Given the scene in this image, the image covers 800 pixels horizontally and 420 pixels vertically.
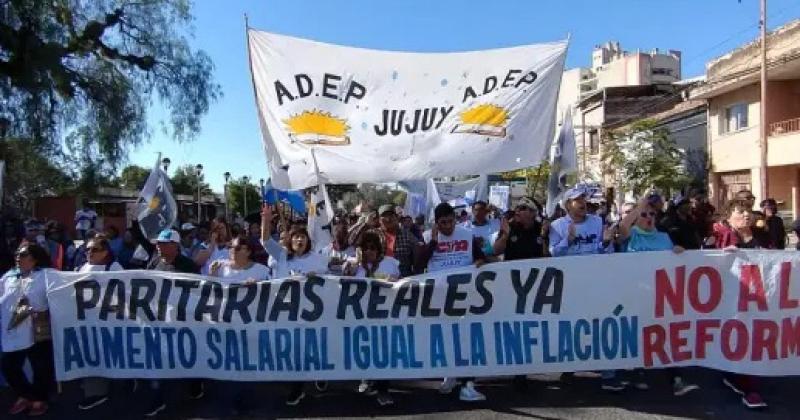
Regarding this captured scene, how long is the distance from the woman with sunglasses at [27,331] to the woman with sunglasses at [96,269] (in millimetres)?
305

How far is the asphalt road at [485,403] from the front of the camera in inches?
212

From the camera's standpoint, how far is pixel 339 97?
22.2ft

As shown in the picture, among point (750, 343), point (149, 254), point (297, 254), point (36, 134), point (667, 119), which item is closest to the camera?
point (750, 343)

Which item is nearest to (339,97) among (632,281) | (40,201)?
(632,281)

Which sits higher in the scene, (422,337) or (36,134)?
(36,134)

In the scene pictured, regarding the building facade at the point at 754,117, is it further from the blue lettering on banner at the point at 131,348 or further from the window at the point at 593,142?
the blue lettering on banner at the point at 131,348

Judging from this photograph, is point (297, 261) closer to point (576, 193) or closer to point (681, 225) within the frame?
point (576, 193)

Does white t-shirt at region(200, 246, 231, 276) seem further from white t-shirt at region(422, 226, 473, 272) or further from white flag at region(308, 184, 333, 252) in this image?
white t-shirt at region(422, 226, 473, 272)

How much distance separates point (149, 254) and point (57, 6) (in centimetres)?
1654

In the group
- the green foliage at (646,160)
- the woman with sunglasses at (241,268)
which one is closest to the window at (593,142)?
the green foliage at (646,160)

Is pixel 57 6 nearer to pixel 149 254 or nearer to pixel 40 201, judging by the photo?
pixel 40 201

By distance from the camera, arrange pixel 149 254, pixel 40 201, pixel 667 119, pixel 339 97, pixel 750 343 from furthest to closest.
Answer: pixel 667 119 → pixel 40 201 → pixel 149 254 → pixel 339 97 → pixel 750 343

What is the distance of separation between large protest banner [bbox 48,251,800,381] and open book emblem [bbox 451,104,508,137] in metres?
1.45

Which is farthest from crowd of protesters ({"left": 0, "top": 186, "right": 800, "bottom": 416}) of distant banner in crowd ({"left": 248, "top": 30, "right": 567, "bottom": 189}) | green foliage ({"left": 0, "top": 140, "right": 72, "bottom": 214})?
green foliage ({"left": 0, "top": 140, "right": 72, "bottom": 214})
